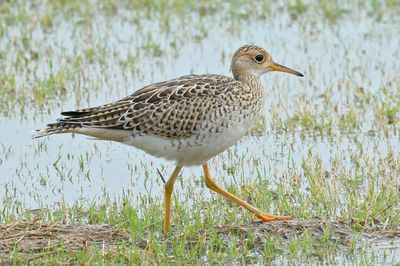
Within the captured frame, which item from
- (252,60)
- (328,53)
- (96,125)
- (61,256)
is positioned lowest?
(61,256)

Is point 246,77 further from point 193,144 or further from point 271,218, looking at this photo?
point 271,218

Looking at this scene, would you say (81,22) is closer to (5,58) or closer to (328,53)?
(5,58)

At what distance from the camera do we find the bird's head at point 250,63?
1012 centimetres

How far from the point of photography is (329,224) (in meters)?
9.05

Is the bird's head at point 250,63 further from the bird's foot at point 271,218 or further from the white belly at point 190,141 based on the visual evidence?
the bird's foot at point 271,218

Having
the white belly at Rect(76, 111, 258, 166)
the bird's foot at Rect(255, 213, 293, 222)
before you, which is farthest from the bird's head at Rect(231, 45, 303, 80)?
the bird's foot at Rect(255, 213, 293, 222)

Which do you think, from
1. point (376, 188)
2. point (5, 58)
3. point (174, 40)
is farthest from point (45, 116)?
point (376, 188)

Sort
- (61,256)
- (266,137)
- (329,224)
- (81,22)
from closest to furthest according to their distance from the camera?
(61,256), (329,224), (266,137), (81,22)

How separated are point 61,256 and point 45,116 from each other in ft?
15.8

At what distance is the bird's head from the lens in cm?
1012

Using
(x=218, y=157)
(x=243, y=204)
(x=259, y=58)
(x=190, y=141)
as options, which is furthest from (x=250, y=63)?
(x=218, y=157)

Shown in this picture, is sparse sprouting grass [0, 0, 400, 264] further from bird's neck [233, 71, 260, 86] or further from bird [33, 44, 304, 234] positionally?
bird's neck [233, 71, 260, 86]

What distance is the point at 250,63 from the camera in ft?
33.4

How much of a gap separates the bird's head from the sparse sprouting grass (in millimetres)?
1140
